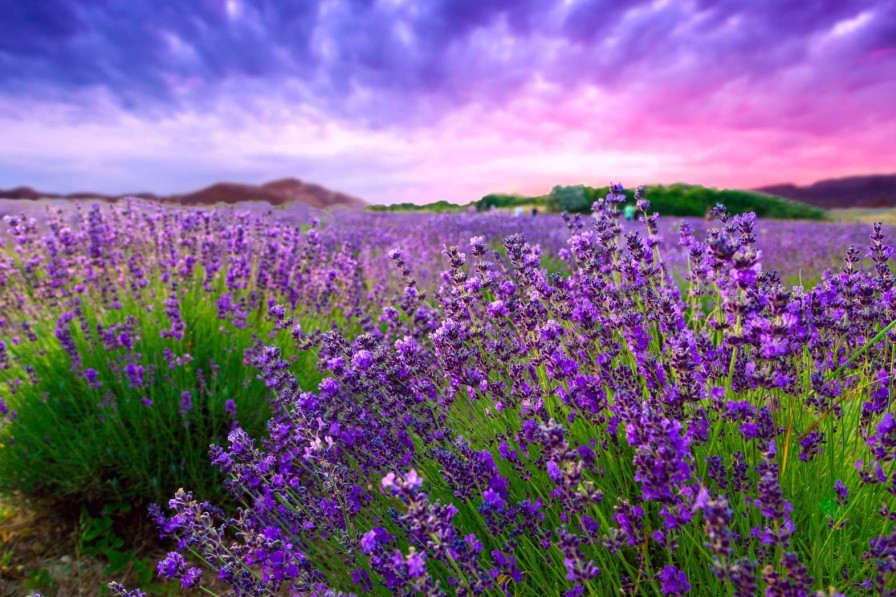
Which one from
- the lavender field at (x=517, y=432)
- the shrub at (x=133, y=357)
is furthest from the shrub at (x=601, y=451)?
the shrub at (x=133, y=357)

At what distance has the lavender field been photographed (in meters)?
1.38

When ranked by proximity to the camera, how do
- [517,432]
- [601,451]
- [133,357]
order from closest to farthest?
[601,451] < [517,432] < [133,357]

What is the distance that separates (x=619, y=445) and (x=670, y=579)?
0.53m

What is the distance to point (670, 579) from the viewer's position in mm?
1418

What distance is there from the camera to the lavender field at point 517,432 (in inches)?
54.2

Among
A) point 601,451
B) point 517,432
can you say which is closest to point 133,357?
point 517,432

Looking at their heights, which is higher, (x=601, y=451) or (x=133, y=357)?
(x=601, y=451)

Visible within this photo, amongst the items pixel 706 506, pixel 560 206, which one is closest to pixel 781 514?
pixel 706 506

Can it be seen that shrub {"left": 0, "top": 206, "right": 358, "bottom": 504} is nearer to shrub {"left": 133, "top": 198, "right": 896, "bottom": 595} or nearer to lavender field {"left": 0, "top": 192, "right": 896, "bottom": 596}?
lavender field {"left": 0, "top": 192, "right": 896, "bottom": 596}

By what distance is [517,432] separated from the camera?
6.60 ft

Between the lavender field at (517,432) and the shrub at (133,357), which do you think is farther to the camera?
the shrub at (133,357)

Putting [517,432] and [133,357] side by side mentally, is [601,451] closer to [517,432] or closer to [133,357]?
[517,432]

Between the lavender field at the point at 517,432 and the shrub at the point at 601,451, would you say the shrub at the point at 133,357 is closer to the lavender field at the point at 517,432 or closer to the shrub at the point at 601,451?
the lavender field at the point at 517,432

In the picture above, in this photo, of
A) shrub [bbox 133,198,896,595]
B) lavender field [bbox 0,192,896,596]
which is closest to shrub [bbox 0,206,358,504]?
lavender field [bbox 0,192,896,596]
